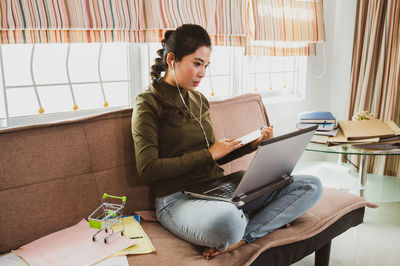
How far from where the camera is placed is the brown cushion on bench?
1353mm

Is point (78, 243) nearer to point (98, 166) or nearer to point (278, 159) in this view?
point (98, 166)

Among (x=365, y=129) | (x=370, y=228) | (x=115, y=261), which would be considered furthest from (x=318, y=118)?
(x=115, y=261)

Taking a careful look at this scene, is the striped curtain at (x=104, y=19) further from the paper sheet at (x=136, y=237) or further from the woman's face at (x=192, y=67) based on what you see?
the paper sheet at (x=136, y=237)

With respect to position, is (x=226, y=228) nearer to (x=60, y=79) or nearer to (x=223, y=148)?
(x=223, y=148)

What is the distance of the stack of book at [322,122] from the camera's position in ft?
7.94

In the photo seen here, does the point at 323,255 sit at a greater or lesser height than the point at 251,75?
lesser

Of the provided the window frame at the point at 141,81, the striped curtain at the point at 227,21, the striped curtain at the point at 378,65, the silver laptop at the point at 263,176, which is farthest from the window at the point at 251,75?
the silver laptop at the point at 263,176

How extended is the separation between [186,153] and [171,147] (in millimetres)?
77

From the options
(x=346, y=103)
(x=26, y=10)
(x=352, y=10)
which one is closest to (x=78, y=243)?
(x=26, y=10)

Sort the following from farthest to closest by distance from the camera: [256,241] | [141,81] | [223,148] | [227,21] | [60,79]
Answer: [227,21] < [141,81] < [60,79] < [223,148] < [256,241]

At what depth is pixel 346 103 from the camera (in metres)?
3.51

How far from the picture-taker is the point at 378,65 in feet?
10.7

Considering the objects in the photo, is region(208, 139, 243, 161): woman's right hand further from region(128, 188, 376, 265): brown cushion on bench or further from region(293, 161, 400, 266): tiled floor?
region(293, 161, 400, 266): tiled floor

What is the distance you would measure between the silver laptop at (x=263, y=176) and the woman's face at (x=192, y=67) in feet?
1.53
